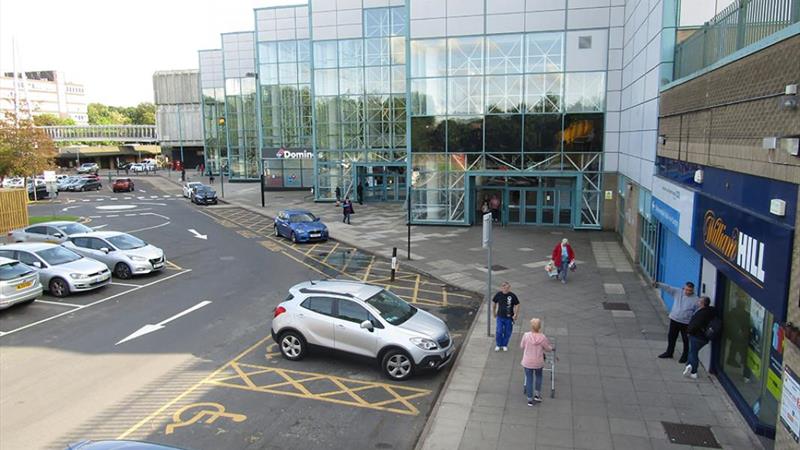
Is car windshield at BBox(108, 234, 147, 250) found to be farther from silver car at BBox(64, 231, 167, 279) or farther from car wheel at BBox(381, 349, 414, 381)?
car wheel at BBox(381, 349, 414, 381)

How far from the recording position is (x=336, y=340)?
1163 cm

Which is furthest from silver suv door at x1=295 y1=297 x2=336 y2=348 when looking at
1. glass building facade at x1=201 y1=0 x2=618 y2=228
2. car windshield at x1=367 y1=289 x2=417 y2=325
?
glass building facade at x1=201 y1=0 x2=618 y2=228

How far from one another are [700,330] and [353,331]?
657 cm

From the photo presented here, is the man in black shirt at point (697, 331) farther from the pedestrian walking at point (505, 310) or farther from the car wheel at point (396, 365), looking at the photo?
the car wheel at point (396, 365)

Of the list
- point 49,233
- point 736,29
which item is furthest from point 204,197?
point 736,29

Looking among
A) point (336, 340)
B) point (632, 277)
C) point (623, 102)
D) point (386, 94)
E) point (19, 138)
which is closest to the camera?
point (336, 340)

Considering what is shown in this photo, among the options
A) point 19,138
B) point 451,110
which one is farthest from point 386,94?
point 19,138

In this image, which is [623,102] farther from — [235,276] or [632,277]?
[235,276]

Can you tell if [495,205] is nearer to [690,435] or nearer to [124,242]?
[124,242]

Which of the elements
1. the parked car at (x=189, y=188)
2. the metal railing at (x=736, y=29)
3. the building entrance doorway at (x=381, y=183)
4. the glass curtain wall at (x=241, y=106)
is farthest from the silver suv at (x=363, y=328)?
the glass curtain wall at (x=241, y=106)

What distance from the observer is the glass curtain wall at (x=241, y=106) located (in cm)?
5809

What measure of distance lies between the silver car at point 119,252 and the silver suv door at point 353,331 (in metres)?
11.0

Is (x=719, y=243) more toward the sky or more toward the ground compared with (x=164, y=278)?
more toward the sky

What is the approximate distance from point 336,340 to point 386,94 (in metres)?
31.5
